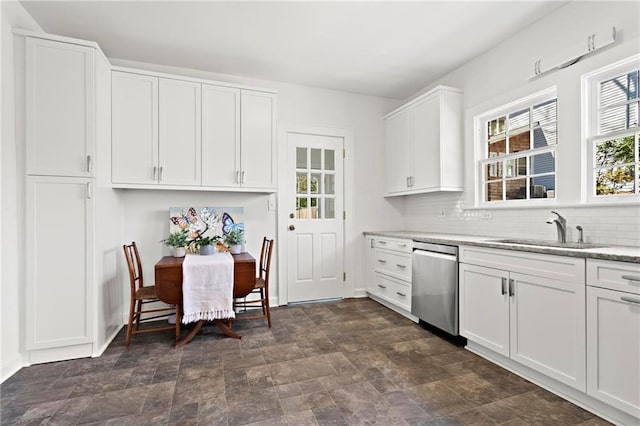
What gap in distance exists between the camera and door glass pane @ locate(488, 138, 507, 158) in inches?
119

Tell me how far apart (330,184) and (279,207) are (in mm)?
759

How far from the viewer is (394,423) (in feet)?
5.49

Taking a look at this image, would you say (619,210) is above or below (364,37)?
below

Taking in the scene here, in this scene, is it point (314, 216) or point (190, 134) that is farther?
point (314, 216)

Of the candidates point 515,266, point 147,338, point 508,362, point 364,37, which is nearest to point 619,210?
point 515,266

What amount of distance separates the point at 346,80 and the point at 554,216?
257cm

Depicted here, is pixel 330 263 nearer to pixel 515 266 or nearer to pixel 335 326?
pixel 335 326

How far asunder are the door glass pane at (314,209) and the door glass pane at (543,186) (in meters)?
2.24

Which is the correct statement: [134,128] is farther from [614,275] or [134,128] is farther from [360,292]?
[614,275]

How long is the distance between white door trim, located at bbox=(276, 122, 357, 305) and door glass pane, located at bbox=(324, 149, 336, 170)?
0.16 metres

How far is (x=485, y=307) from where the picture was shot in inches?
94.0

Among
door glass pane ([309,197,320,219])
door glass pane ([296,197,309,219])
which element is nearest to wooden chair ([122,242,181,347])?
door glass pane ([296,197,309,219])

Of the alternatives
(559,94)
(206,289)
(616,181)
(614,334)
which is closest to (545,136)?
(559,94)

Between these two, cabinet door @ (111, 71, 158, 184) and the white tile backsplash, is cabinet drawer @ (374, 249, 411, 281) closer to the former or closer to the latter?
the white tile backsplash
